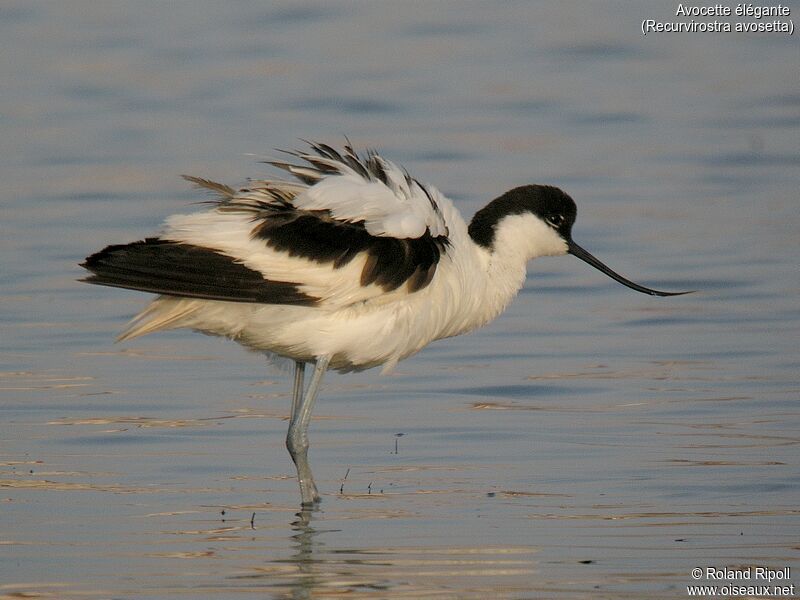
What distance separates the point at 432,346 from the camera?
10.9 m

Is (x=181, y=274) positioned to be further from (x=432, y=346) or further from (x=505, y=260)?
(x=432, y=346)

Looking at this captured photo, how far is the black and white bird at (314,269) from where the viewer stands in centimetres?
732

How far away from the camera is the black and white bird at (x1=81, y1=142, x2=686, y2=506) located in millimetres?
7324

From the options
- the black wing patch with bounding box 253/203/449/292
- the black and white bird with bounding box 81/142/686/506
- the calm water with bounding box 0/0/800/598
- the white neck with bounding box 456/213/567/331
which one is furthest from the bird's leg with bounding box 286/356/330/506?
the white neck with bounding box 456/213/567/331

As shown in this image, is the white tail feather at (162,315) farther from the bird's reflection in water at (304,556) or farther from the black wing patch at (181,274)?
the bird's reflection in water at (304,556)

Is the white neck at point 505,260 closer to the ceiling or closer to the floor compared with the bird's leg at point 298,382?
closer to the ceiling

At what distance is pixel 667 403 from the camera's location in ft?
30.5

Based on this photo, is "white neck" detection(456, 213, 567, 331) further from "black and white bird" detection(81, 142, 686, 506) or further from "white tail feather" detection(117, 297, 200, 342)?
"white tail feather" detection(117, 297, 200, 342)

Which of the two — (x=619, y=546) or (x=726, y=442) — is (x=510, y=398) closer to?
(x=726, y=442)

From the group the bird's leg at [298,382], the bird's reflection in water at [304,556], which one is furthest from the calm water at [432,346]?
the bird's leg at [298,382]

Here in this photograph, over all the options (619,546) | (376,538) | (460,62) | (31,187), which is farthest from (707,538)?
(460,62)

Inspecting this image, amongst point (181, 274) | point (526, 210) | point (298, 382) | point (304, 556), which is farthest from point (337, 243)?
point (304, 556)

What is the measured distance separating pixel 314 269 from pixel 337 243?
0.16m

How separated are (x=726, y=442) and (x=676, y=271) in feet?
13.4
